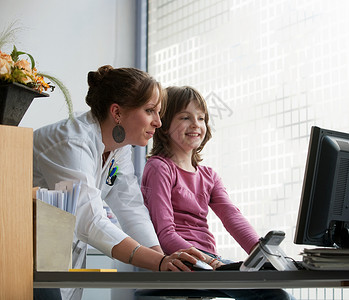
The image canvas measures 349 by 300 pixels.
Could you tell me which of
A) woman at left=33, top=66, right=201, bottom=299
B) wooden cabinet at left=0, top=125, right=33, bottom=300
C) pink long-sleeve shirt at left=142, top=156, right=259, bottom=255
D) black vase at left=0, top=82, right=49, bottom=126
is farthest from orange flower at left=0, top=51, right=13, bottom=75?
pink long-sleeve shirt at left=142, top=156, right=259, bottom=255

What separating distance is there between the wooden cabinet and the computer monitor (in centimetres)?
59

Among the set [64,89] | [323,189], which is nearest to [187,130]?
[64,89]

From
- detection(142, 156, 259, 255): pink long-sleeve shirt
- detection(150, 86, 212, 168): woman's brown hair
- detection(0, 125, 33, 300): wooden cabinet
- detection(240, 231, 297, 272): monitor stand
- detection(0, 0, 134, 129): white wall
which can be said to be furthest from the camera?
detection(0, 0, 134, 129): white wall

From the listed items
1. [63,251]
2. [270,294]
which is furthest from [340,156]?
[63,251]

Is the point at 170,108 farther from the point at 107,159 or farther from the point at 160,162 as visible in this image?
the point at 107,159

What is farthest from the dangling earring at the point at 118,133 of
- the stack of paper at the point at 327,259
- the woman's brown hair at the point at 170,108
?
the stack of paper at the point at 327,259

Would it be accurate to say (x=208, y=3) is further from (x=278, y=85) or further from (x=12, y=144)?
(x=12, y=144)

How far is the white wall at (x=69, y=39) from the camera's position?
3582 mm

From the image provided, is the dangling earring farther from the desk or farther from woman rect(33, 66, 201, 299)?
the desk

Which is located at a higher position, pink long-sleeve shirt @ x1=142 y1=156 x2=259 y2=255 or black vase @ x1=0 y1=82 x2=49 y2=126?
black vase @ x1=0 y1=82 x2=49 y2=126

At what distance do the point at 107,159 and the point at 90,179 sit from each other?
0.25m

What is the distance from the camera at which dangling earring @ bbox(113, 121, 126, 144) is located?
1920mm

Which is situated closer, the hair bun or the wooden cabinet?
the wooden cabinet

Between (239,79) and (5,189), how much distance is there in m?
2.33
